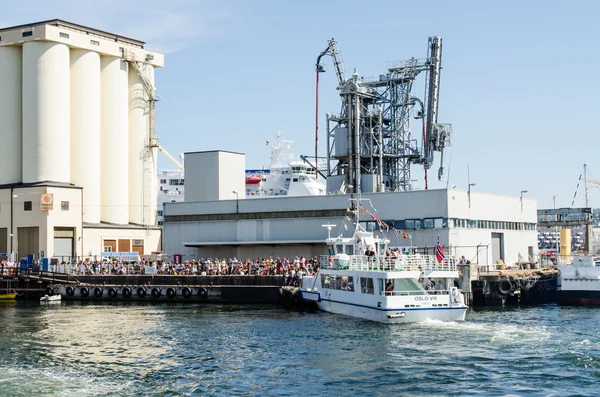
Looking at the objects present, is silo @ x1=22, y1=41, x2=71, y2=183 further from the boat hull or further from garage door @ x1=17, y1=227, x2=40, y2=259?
the boat hull

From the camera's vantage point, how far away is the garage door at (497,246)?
63772 millimetres

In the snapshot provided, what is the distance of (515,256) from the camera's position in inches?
2594

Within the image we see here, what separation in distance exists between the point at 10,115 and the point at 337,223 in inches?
1375

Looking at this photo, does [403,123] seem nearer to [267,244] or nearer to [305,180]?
[267,244]

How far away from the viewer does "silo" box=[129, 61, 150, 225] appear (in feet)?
275

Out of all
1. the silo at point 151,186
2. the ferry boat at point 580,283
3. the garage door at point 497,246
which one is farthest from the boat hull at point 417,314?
the silo at point 151,186

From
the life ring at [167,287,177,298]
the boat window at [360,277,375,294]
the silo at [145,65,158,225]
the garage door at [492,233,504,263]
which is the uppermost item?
the silo at [145,65,158,225]

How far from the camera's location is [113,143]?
266 feet

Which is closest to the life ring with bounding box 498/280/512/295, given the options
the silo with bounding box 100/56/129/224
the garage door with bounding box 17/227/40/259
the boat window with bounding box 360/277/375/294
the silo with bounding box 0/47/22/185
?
the boat window with bounding box 360/277/375/294

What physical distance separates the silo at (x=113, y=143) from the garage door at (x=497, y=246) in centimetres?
3783

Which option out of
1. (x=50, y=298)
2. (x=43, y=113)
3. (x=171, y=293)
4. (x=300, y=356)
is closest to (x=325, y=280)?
(x=171, y=293)

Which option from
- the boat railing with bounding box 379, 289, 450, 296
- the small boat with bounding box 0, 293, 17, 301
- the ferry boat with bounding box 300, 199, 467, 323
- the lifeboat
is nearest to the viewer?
the ferry boat with bounding box 300, 199, 467, 323

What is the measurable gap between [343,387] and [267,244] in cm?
3742

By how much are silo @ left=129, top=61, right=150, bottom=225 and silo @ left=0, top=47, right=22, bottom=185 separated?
1191 cm
